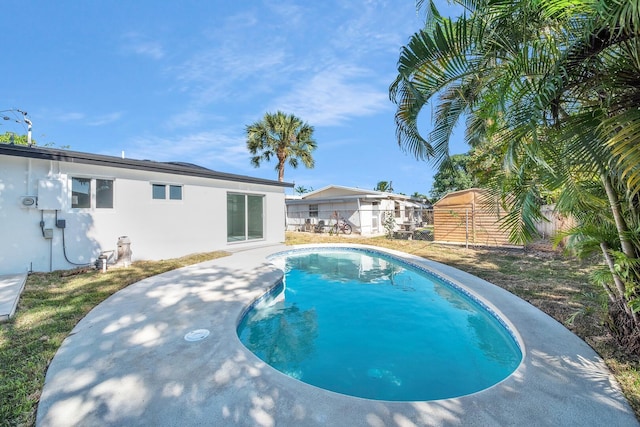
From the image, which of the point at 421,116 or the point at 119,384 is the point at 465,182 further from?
the point at 119,384

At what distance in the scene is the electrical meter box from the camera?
7.28m

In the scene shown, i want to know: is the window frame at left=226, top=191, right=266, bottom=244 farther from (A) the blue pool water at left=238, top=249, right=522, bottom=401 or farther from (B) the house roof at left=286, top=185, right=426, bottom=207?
(B) the house roof at left=286, top=185, right=426, bottom=207

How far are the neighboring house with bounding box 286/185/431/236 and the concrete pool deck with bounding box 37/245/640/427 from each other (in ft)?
48.0

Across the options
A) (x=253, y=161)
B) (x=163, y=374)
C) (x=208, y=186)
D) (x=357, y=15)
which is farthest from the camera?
(x=253, y=161)

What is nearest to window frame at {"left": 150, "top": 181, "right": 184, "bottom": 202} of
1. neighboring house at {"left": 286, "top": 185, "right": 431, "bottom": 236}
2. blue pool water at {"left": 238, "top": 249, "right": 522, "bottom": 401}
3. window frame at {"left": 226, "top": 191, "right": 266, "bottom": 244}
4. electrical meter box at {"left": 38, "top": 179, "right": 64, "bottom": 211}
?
window frame at {"left": 226, "top": 191, "right": 266, "bottom": 244}

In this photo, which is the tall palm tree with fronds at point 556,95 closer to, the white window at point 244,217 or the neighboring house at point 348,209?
the white window at point 244,217

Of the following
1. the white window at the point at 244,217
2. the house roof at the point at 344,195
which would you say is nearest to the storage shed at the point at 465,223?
the house roof at the point at 344,195

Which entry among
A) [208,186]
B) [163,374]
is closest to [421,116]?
[163,374]

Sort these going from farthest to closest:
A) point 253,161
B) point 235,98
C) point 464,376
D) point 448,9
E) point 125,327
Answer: point 253,161
point 235,98
point 125,327
point 464,376
point 448,9

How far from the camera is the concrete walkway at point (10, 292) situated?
455cm

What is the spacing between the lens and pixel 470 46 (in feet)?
9.78

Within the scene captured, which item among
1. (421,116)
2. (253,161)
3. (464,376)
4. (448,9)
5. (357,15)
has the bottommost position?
(464,376)

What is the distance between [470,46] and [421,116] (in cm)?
92

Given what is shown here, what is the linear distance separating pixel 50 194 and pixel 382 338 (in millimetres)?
8919
